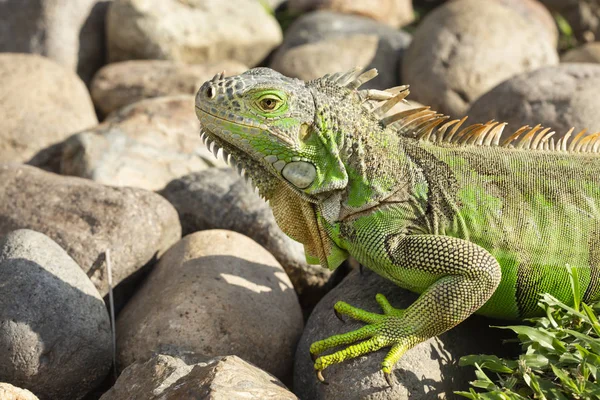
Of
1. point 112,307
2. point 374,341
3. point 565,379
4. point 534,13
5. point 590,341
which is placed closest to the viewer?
point 565,379

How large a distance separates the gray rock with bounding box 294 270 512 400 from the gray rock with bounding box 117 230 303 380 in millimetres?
352

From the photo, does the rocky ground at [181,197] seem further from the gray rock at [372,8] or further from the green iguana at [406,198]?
the green iguana at [406,198]

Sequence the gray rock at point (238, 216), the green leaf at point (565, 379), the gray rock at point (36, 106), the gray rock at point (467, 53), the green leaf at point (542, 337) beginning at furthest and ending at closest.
→ the gray rock at point (467, 53)
the gray rock at point (36, 106)
the gray rock at point (238, 216)
the green leaf at point (542, 337)
the green leaf at point (565, 379)

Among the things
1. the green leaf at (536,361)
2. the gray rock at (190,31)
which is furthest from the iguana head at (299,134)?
the gray rock at (190,31)

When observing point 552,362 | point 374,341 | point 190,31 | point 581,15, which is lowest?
point 581,15

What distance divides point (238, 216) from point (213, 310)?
1658 millimetres

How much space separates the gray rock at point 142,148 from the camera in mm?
7910

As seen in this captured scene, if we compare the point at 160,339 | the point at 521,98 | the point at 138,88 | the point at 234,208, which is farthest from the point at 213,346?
the point at 138,88

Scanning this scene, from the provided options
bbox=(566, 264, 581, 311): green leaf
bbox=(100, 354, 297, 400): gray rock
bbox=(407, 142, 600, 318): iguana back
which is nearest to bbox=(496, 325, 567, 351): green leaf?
bbox=(566, 264, 581, 311): green leaf

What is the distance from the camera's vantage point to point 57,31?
36.1 feet

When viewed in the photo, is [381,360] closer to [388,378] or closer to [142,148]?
[388,378]

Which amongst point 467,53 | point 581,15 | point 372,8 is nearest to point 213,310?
point 467,53

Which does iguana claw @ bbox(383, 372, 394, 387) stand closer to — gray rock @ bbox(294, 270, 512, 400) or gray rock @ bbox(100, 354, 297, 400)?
gray rock @ bbox(294, 270, 512, 400)

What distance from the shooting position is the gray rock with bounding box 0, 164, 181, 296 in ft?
20.2
